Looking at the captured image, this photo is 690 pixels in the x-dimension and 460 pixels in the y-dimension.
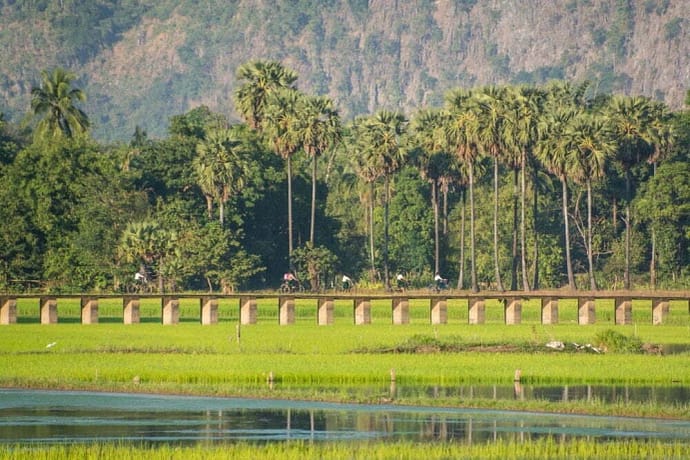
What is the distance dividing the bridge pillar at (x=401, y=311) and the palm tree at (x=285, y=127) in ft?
155

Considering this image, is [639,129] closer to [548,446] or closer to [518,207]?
[518,207]

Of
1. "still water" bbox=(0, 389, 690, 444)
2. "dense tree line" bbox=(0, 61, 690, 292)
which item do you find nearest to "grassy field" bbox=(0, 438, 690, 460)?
"still water" bbox=(0, 389, 690, 444)

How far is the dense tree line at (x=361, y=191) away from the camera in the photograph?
129875 millimetres

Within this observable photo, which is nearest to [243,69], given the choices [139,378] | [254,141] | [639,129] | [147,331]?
[254,141]

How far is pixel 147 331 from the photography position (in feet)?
275

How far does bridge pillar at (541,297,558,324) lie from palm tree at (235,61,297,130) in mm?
64333

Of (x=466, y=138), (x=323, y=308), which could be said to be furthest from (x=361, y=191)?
(x=323, y=308)

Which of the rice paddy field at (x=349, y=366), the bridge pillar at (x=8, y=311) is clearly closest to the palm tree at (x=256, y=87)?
the rice paddy field at (x=349, y=366)

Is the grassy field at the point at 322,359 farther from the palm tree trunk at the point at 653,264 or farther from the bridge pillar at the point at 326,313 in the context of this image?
the palm tree trunk at the point at 653,264

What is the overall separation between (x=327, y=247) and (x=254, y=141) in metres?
11.8

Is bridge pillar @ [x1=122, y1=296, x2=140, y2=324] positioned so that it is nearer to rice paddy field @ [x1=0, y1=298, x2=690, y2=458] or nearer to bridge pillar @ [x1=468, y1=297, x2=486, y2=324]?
rice paddy field @ [x1=0, y1=298, x2=690, y2=458]

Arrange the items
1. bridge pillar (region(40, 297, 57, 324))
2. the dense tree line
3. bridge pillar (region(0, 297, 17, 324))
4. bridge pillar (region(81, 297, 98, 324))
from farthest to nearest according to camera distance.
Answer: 1. the dense tree line
2. bridge pillar (region(81, 297, 98, 324))
3. bridge pillar (region(40, 297, 57, 324))
4. bridge pillar (region(0, 297, 17, 324))

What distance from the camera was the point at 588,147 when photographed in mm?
141250

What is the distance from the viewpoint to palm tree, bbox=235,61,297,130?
6309 inches
